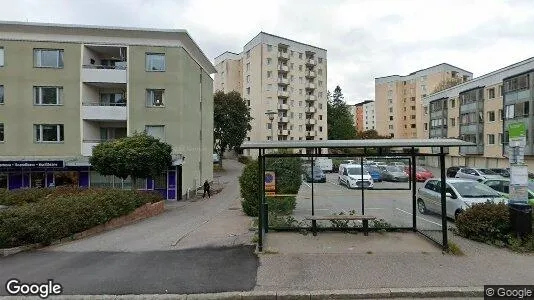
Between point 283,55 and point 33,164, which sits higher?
point 283,55

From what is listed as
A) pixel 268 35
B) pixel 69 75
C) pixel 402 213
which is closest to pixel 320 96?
pixel 268 35

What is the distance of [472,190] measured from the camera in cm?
1152

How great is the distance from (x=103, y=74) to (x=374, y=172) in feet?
62.4

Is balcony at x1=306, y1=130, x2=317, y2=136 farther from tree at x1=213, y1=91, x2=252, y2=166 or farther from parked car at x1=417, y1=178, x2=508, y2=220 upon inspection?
parked car at x1=417, y1=178, x2=508, y2=220

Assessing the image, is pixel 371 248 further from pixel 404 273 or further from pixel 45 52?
pixel 45 52

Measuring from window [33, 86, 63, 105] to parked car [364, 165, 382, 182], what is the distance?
2043cm

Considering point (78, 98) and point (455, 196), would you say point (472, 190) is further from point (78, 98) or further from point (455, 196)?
point (78, 98)

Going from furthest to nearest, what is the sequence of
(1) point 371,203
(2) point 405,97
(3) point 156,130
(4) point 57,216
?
(2) point 405,97 < (3) point 156,130 < (1) point 371,203 < (4) point 57,216

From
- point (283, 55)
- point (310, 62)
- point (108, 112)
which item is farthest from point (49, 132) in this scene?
point (310, 62)

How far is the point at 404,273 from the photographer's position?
632 cm

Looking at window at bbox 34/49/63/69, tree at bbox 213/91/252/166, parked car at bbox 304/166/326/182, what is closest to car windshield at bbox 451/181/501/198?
parked car at bbox 304/166/326/182

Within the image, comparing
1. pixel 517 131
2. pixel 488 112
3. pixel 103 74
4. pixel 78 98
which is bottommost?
pixel 517 131

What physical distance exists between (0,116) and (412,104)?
80677 mm

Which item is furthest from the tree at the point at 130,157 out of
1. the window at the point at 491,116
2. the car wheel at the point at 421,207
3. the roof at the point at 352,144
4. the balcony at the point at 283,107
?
the balcony at the point at 283,107
